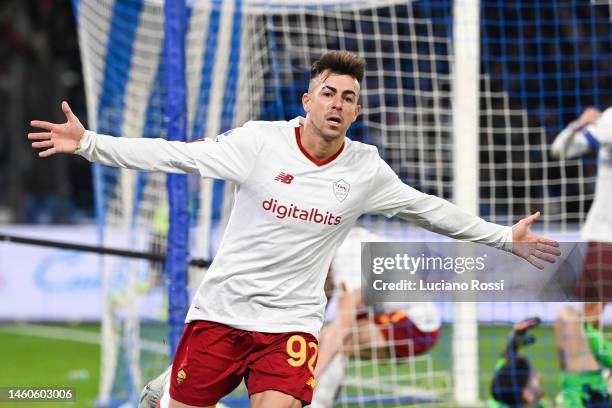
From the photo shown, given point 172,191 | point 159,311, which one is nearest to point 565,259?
point 172,191

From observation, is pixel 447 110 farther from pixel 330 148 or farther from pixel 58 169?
pixel 58 169

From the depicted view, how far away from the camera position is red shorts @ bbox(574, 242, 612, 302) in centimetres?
661

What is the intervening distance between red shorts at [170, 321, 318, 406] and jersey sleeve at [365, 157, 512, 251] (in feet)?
2.19

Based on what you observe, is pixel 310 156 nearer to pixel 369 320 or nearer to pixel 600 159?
pixel 600 159

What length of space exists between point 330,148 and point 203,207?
3.87m

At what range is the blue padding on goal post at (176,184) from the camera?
20.3 feet

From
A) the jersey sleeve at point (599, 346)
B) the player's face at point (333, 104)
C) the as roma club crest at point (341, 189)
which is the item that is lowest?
the jersey sleeve at point (599, 346)

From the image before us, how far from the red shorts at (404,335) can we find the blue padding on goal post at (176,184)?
2.46 metres

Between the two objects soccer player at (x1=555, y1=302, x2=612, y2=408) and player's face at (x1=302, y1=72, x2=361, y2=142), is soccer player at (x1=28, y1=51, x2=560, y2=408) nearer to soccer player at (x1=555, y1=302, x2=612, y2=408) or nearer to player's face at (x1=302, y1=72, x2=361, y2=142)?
player's face at (x1=302, y1=72, x2=361, y2=142)

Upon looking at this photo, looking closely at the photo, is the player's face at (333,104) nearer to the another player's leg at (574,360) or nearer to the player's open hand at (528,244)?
the player's open hand at (528,244)

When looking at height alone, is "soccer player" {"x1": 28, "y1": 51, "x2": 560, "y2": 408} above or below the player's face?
below

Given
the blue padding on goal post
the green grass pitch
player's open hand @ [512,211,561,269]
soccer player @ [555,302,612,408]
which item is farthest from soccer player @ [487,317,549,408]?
player's open hand @ [512,211,561,269]

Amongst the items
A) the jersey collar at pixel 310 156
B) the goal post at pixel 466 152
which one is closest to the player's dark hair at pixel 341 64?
the jersey collar at pixel 310 156

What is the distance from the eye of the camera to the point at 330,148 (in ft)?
15.6
